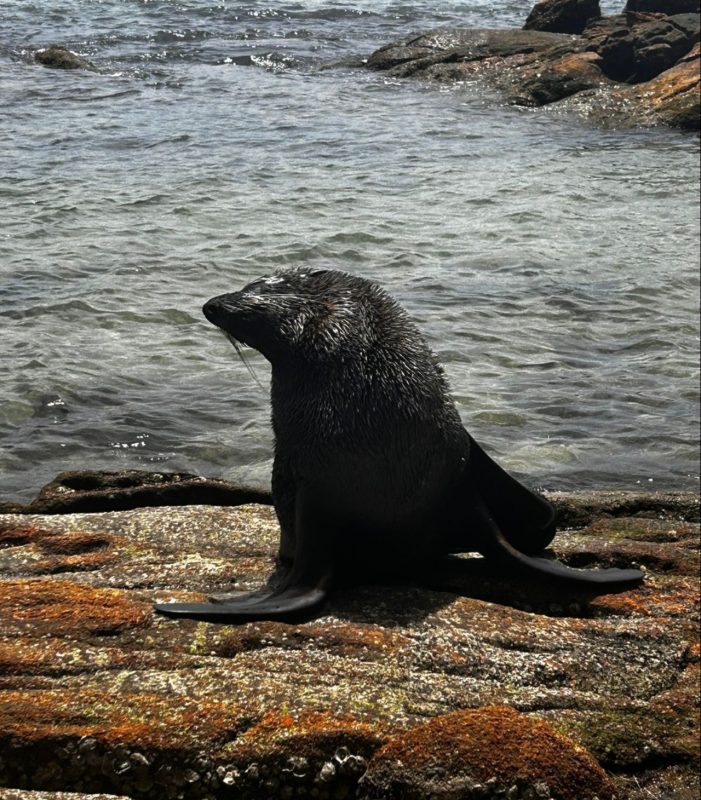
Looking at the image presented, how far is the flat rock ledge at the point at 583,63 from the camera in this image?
72.0 feet

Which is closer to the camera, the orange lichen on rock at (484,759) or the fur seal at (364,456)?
the orange lichen on rock at (484,759)

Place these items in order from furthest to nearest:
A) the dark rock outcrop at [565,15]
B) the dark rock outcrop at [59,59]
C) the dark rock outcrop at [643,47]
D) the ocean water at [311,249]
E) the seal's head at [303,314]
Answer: the dark rock outcrop at [565,15] < the dark rock outcrop at [643,47] < the dark rock outcrop at [59,59] < the ocean water at [311,249] < the seal's head at [303,314]

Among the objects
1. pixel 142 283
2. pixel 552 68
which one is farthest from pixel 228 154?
pixel 552 68

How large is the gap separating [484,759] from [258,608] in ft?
3.23

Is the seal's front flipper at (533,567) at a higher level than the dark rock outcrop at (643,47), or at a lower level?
lower

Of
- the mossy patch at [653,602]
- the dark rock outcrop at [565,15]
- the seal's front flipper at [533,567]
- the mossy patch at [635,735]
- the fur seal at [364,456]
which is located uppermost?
the dark rock outcrop at [565,15]

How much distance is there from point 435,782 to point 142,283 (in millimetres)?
8926

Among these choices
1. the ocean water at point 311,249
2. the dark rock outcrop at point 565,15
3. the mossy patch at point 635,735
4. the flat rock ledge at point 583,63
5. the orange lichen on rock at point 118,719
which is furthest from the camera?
the dark rock outcrop at point 565,15

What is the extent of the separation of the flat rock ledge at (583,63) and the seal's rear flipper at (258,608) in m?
18.3

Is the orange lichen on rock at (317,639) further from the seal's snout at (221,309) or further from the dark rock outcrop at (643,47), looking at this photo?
the dark rock outcrop at (643,47)

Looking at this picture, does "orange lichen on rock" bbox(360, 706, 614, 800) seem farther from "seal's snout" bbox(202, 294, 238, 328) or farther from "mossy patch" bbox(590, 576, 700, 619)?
"seal's snout" bbox(202, 294, 238, 328)

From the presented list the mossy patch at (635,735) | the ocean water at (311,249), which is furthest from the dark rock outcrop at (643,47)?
the mossy patch at (635,735)

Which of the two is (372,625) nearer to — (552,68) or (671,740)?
(671,740)

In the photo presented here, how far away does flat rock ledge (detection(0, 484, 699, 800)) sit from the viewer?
12.5ft
